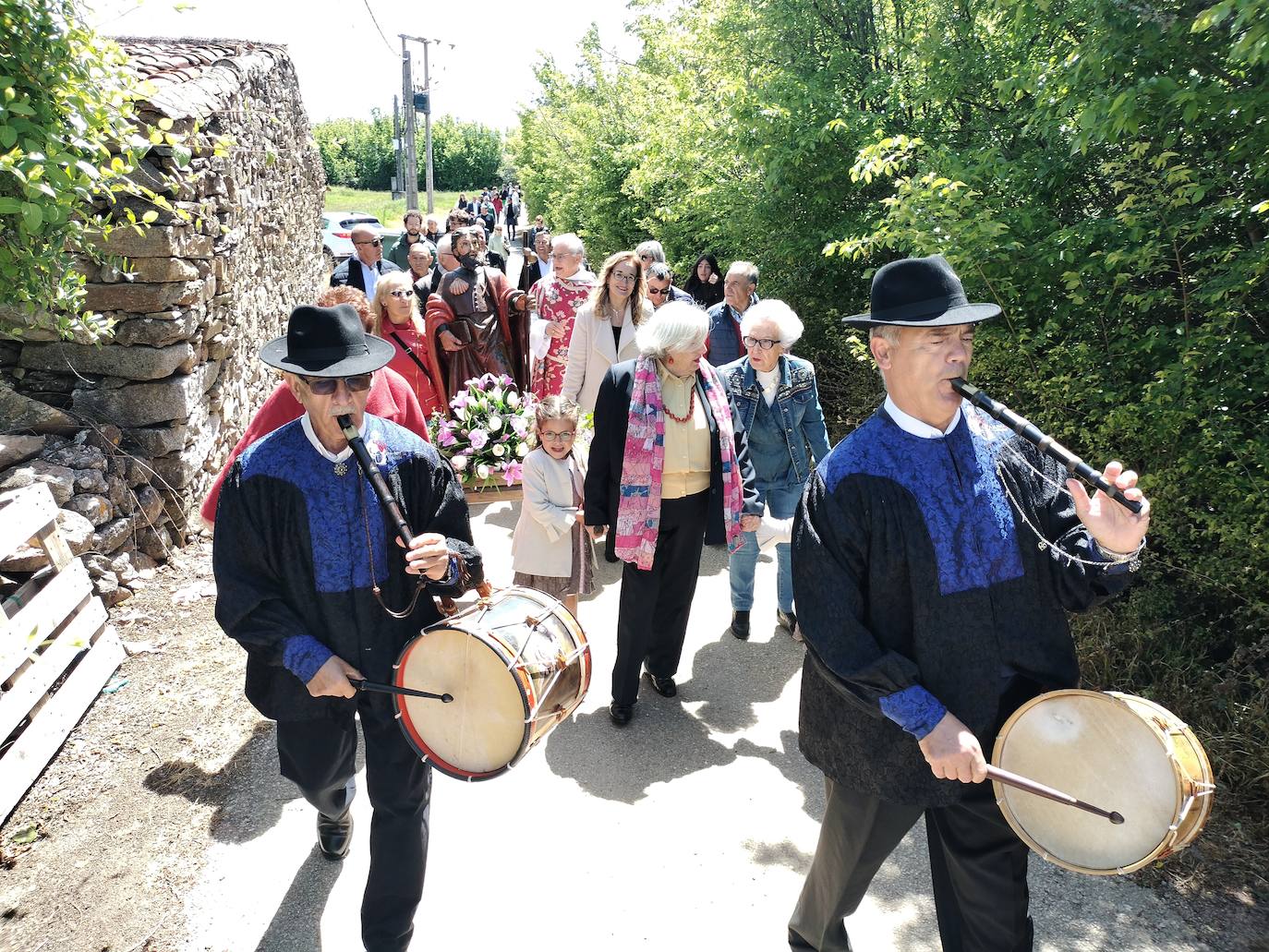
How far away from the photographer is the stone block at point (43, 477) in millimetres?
4863

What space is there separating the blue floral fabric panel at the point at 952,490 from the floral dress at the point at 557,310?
5016 mm

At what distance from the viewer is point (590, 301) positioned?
618 centimetres

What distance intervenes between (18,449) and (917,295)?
4.98 m

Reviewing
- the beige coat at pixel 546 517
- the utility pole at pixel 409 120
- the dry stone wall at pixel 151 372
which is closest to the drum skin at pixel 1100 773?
the beige coat at pixel 546 517

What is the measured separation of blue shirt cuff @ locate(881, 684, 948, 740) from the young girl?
249cm

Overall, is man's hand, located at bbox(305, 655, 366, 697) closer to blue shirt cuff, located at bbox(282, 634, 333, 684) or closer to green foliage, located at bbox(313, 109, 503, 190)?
blue shirt cuff, located at bbox(282, 634, 333, 684)

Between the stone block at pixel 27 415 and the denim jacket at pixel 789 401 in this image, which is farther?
the stone block at pixel 27 415

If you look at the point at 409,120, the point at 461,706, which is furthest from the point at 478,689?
the point at 409,120

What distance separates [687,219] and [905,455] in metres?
10.2

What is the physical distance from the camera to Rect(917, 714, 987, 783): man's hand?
2205 millimetres

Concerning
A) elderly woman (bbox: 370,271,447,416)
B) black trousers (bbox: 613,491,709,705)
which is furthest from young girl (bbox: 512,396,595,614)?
elderly woman (bbox: 370,271,447,416)

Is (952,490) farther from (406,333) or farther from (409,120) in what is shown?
(409,120)

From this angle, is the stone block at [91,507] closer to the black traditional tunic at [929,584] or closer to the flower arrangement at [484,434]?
the flower arrangement at [484,434]

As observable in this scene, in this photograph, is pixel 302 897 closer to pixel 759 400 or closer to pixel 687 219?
pixel 759 400
